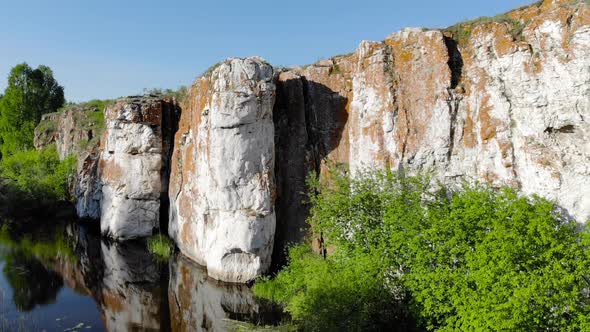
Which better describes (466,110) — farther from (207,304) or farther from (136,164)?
(136,164)

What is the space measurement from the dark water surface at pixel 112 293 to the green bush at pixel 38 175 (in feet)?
23.7

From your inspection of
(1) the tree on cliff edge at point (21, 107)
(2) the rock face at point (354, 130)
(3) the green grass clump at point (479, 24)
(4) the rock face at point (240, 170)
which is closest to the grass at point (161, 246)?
(2) the rock face at point (354, 130)

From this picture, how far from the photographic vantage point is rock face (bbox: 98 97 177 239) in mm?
22734

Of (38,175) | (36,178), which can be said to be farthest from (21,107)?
(36,178)

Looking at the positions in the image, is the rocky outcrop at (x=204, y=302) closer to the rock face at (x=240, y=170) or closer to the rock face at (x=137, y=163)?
the rock face at (x=240, y=170)

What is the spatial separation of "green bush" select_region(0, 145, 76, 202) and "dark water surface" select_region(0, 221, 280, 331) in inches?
285

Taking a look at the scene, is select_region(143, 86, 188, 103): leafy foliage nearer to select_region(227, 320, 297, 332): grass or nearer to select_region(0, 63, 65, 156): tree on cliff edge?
select_region(227, 320, 297, 332): grass

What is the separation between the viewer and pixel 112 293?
52.5 feet

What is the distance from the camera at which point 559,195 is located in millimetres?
11555

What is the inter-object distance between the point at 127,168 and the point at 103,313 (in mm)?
10773

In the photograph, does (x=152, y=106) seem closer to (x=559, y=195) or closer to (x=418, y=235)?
(x=418, y=235)

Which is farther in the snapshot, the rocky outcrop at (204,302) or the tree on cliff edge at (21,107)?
the tree on cliff edge at (21,107)

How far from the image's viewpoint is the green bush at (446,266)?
320 inches

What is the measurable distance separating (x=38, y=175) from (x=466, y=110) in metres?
31.4
